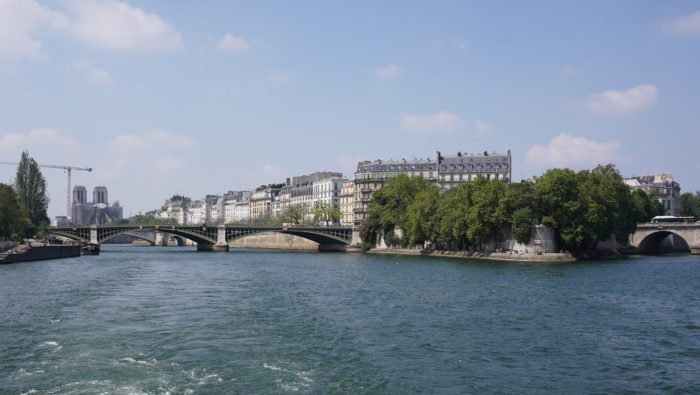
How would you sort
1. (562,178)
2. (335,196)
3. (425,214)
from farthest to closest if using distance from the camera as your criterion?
(335,196)
(425,214)
(562,178)

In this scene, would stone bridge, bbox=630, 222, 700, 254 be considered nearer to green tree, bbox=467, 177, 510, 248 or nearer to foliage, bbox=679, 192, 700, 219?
green tree, bbox=467, 177, 510, 248

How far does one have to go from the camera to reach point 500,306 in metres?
38.9

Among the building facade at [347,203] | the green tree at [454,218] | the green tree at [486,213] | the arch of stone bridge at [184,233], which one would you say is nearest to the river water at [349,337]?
the green tree at [486,213]

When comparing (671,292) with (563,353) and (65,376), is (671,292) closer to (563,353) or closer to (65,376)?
(563,353)

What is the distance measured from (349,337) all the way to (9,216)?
6308cm

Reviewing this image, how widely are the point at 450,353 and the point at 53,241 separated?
9713 centimetres

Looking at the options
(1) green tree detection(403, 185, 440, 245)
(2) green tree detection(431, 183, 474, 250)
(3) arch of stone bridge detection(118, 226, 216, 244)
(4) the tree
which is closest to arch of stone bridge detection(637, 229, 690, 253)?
(2) green tree detection(431, 183, 474, 250)

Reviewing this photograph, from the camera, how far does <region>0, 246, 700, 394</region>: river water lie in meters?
21.4

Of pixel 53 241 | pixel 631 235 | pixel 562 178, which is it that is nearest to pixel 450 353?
pixel 562 178

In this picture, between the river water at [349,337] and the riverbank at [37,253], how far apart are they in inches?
959

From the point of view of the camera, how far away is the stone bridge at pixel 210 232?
118375mm

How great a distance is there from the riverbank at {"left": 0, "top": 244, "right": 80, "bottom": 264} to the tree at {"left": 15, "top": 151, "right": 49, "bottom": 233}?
13.0m

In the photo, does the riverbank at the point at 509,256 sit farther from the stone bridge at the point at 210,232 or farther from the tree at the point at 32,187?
the tree at the point at 32,187

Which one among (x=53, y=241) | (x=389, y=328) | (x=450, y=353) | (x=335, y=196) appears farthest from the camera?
(x=335, y=196)
